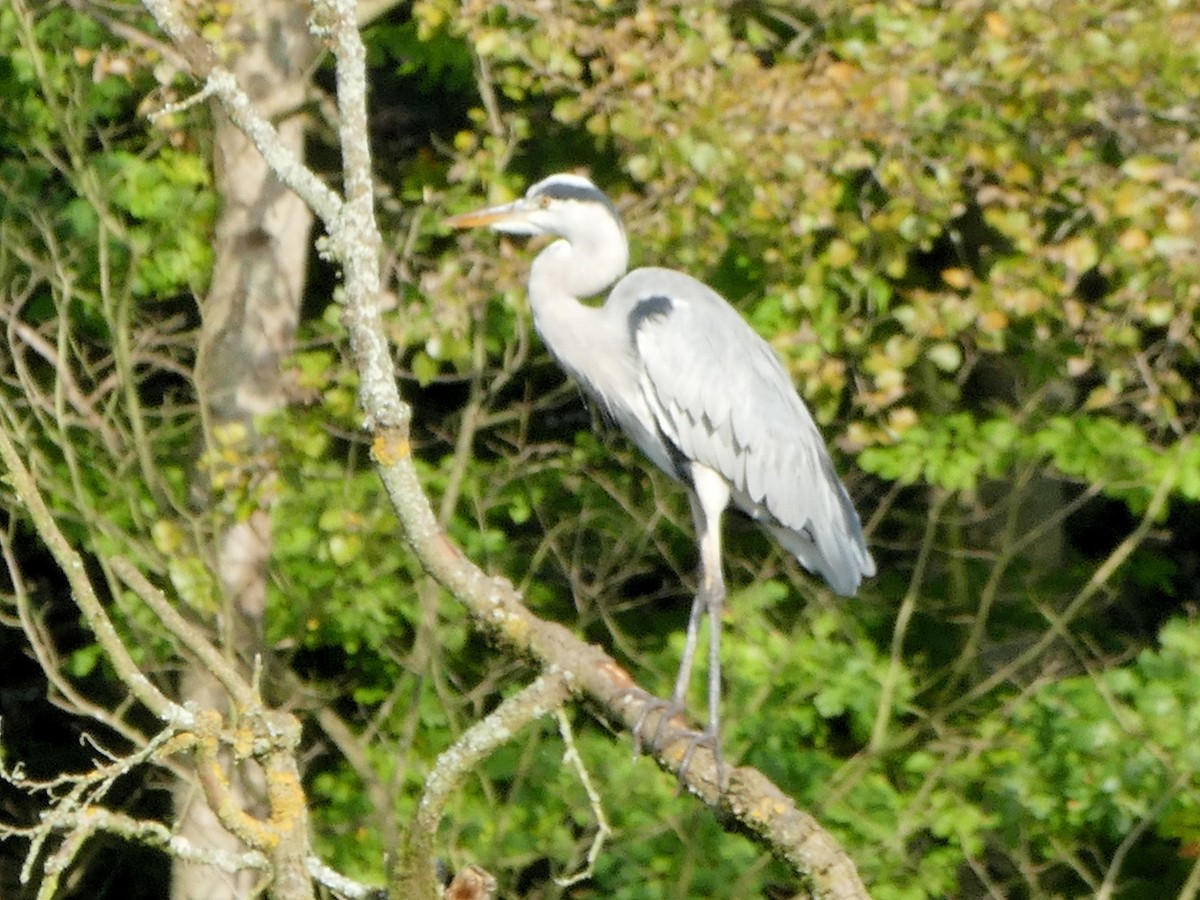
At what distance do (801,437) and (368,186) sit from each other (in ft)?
7.47

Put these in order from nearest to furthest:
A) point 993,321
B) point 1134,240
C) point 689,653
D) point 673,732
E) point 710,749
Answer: point 710,749 < point 673,732 < point 689,653 < point 1134,240 < point 993,321

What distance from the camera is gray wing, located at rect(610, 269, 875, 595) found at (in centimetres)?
503

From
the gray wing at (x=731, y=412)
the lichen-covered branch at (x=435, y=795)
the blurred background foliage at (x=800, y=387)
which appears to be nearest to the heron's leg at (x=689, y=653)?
the gray wing at (x=731, y=412)

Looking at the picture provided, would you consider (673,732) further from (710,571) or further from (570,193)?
(570,193)

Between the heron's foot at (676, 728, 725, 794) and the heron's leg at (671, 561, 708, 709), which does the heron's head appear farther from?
the heron's foot at (676, 728, 725, 794)

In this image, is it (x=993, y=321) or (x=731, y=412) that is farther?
(x=993, y=321)

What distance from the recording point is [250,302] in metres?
6.71

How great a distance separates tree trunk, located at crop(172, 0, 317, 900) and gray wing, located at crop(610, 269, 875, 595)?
1.89m

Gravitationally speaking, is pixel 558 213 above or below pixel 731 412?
above

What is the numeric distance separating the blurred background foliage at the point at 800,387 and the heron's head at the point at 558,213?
0.86m

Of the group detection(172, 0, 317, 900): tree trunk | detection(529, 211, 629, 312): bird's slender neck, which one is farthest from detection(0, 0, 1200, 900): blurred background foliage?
detection(529, 211, 629, 312): bird's slender neck

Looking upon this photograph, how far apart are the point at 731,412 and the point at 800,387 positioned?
46.9 inches

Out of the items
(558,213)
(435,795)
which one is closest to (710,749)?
(435,795)

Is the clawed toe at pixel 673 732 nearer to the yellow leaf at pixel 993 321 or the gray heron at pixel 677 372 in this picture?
the gray heron at pixel 677 372
